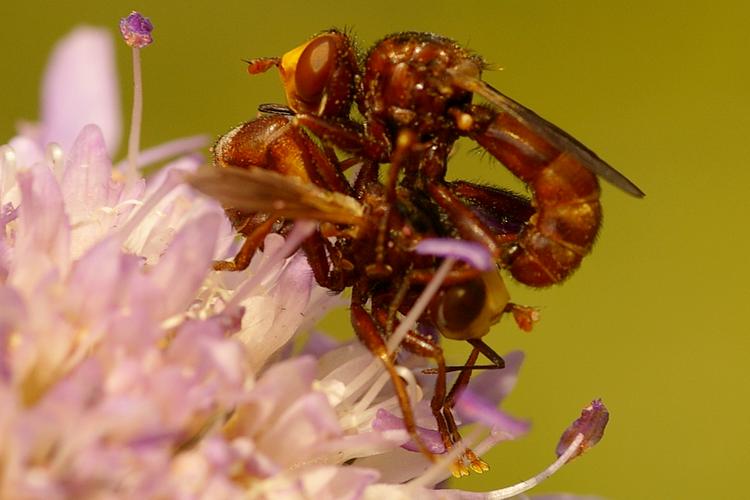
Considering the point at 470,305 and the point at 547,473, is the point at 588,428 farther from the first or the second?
the point at 470,305

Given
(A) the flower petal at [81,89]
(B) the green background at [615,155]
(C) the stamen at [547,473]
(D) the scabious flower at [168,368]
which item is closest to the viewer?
(D) the scabious flower at [168,368]

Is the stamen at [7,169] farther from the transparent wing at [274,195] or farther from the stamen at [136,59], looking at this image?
the transparent wing at [274,195]

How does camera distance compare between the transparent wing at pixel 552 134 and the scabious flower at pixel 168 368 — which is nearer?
the scabious flower at pixel 168 368

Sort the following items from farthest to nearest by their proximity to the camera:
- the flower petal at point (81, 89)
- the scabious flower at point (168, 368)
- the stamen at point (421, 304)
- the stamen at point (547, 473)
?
the flower petal at point (81, 89) < the stamen at point (547, 473) < the stamen at point (421, 304) < the scabious flower at point (168, 368)

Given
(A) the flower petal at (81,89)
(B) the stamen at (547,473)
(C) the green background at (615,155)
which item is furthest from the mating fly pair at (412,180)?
(C) the green background at (615,155)

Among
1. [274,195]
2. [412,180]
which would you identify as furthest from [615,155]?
[274,195]

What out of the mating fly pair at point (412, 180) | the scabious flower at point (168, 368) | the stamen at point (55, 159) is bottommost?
the scabious flower at point (168, 368)

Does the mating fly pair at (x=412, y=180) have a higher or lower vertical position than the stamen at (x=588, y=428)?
higher
